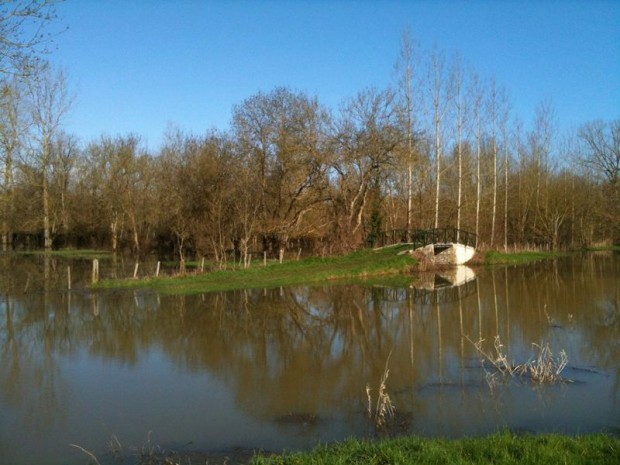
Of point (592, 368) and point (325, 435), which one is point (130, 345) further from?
point (592, 368)

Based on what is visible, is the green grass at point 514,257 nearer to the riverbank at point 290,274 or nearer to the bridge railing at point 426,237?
the riverbank at point 290,274

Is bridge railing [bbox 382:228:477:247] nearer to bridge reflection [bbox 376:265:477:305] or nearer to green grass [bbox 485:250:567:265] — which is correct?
green grass [bbox 485:250:567:265]

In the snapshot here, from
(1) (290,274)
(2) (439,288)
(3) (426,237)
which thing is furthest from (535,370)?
(3) (426,237)

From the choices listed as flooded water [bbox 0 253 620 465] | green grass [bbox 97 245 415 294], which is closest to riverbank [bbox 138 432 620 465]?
flooded water [bbox 0 253 620 465]

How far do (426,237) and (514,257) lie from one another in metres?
8.71

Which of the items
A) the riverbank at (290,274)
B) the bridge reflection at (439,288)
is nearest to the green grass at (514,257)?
the riverbank at (290,274)

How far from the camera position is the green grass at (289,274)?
869 inches

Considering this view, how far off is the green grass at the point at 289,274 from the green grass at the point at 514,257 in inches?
315

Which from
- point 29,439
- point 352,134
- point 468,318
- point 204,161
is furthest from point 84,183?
point 29,439

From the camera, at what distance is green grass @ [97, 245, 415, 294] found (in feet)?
72.4

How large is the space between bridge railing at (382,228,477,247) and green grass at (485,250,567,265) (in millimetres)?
1525

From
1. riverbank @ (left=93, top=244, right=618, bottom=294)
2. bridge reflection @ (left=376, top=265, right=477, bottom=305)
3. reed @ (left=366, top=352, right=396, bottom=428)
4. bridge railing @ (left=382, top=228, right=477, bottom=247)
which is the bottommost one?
reed @ (left=366, top=352, right=396, bottom=428)

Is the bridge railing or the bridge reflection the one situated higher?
the bridge railing

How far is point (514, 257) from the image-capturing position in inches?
1483
